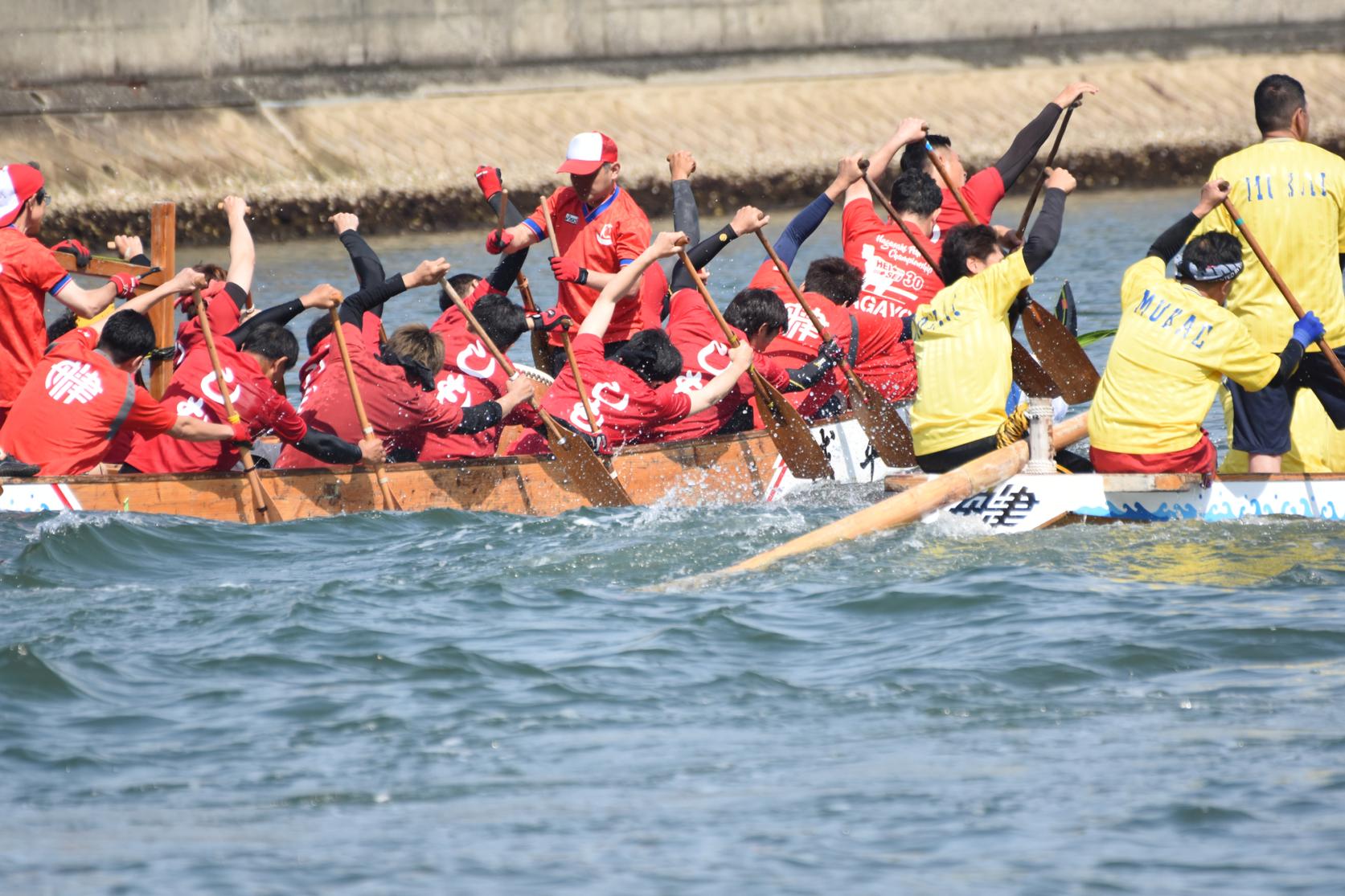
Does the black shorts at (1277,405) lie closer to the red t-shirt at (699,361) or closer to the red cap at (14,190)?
the red t-shirt at (699,361)

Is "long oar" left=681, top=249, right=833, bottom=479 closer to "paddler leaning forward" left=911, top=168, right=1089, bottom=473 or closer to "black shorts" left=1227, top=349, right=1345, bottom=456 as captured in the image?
"paddler leaning forward" left=911, top=168, right=1089, bottom=473

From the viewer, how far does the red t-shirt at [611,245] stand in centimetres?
1075

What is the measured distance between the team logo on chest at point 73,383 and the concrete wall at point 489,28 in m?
17.8

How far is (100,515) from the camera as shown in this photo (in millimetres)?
8531

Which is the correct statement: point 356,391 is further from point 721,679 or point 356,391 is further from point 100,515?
point 721,679

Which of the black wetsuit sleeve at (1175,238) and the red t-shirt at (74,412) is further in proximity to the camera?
the red t-shirt at (74,412)

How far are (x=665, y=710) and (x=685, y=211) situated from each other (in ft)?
17.3

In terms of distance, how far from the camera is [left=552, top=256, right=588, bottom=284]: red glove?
10289 millimetres

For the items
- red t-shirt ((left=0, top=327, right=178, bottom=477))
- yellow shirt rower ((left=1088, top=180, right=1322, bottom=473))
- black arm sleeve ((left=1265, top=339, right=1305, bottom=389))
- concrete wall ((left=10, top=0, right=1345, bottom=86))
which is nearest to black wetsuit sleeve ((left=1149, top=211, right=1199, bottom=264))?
yellow shirt rower ((left=1088, top=180, right=1322, bottom=473))

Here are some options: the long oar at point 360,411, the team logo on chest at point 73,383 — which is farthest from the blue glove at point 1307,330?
the team logo on chest at point 73,383

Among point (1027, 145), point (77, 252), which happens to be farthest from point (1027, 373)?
point (77, 252)

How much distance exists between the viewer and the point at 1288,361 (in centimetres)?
764

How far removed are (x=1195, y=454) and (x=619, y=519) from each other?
286 centimetres

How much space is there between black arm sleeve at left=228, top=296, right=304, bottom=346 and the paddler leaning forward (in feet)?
11.2
